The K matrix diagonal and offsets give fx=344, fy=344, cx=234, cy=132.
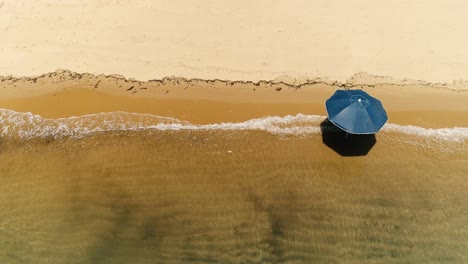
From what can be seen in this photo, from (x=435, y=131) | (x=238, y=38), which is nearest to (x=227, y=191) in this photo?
(x=238, y=38)

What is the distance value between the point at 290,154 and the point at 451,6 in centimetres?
855

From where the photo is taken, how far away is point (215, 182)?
948 cm

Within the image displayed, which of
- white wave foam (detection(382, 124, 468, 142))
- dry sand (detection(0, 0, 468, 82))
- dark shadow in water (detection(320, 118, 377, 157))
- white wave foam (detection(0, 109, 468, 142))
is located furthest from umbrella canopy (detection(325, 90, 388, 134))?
dry sand (detection(0, 0, 468, 82))

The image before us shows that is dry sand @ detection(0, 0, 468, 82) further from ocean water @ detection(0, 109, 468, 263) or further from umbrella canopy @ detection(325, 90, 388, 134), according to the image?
umbrella canopy @ detection(325, 90, 388, 134)

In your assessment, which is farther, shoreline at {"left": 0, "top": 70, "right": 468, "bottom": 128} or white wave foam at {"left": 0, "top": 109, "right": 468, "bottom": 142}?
shoreline at {"left": 0, "top": 70, "right": 468, "bottom": 128}

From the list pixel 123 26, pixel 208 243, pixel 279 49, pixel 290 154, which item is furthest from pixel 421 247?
pixel 123 26

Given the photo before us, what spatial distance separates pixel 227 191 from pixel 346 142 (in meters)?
3.77

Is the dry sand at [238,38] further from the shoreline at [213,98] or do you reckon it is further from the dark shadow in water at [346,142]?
the dark shadow in water at [346,142]

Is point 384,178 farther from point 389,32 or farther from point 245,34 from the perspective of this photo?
point 245,34

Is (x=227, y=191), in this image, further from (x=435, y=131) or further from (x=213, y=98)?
(x=435, y=131)

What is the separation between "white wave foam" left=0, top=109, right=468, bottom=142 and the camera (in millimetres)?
10336

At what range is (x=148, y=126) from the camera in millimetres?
10477

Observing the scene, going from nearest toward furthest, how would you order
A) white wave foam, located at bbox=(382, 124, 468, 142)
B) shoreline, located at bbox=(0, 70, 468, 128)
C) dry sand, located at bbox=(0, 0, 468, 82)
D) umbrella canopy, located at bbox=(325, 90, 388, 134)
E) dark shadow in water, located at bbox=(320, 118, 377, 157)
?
umbrella canopy, located at bbox=(325, 90, 388, 134) → dark shadow in water, located at bbox=(320, 118, 377, 157) → white wave foam, located at bbox=(382, 124, 468, 142) → shoreline, located at bbox=(0, 70, 468, 128) → dry sand, located at bbox=(0, 0, 468, 82)

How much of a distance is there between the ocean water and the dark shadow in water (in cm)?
3
